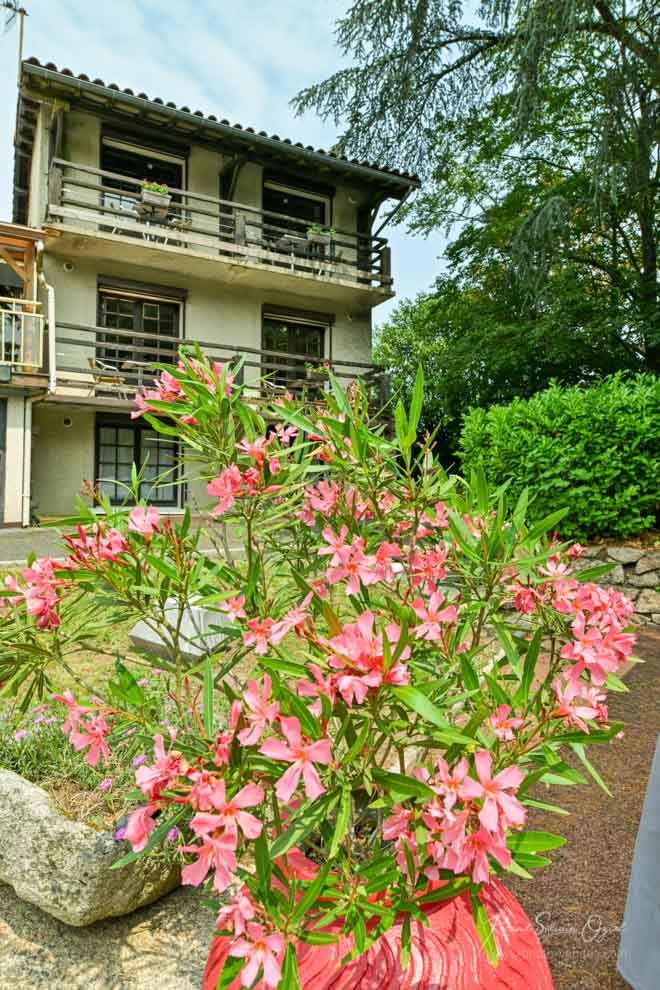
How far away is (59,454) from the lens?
455 inches

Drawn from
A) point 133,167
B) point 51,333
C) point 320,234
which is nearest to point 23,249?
point 51,333

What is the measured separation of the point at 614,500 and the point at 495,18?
776 cm

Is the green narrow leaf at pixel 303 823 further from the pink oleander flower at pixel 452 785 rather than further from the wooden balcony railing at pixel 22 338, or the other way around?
the wooden balcony railing at pixel 22 338

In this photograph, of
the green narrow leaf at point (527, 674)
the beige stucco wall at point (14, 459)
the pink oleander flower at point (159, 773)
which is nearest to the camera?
the pink oleander flower at point (159, 773)

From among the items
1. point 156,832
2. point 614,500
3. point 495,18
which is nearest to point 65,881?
point 156,832

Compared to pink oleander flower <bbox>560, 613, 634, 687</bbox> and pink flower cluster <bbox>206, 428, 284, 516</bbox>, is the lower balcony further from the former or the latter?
pink oleander flower <bbox>560, 613, 634, 687</bbox>

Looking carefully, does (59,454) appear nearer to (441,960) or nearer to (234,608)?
(234,608)

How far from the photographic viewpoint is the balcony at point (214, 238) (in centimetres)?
1086

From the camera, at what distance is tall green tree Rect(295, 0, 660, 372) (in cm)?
782

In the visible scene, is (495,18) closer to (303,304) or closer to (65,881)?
(303,304)

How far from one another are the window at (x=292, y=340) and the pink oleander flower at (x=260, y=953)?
1306 cm

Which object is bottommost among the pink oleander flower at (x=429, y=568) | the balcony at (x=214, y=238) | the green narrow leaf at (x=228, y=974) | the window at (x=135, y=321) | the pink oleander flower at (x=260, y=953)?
the green narrow leaf at (x=228, y=974)

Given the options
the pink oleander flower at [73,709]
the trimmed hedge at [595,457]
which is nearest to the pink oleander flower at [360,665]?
the pink oleander flower at [73,709]

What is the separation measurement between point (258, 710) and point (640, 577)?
6033 millimetres
